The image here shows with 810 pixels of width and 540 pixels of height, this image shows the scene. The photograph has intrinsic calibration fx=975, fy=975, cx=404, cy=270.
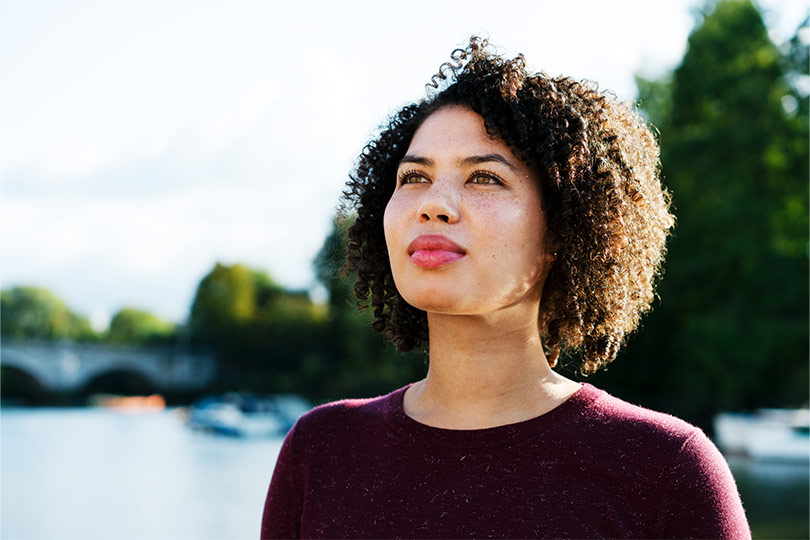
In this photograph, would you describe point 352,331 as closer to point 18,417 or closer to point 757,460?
point 757,460

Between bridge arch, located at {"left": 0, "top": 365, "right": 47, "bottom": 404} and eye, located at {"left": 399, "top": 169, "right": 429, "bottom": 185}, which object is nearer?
eye, located at {"left": 399, "top": 169, "right": 429, "bottom": 185}

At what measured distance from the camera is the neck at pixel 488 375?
180cm

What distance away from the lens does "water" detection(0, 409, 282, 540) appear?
50.4 feet

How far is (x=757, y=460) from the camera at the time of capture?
21922 millimetres

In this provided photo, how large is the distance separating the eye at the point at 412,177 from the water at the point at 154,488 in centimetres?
1277

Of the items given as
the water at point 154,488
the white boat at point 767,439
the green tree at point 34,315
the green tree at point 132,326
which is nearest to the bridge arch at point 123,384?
the green tree at point 34,315

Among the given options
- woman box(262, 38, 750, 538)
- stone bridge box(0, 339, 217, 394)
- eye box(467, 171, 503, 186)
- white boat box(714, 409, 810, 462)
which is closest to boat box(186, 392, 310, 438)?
white boat box(714, 409, 810, 462)

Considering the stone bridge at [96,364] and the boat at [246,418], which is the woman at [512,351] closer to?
the boat at [246,418]

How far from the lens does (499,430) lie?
69.0 inches

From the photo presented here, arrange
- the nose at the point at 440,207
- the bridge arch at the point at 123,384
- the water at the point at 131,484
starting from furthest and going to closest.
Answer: the bridge arch at the point at 123,384, the water at the point at 131,484, the nose at the point at 440,207

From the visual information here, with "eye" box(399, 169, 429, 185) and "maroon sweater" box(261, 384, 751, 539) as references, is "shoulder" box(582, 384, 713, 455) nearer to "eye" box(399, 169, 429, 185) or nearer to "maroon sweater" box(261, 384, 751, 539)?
"maroon sweater" box(261, 384, 751, 539)

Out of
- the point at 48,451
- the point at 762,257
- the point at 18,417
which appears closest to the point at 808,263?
the point at 762,257

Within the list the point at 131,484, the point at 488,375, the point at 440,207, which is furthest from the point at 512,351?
the point at 131,484

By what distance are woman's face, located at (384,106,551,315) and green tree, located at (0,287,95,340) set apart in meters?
71.5
